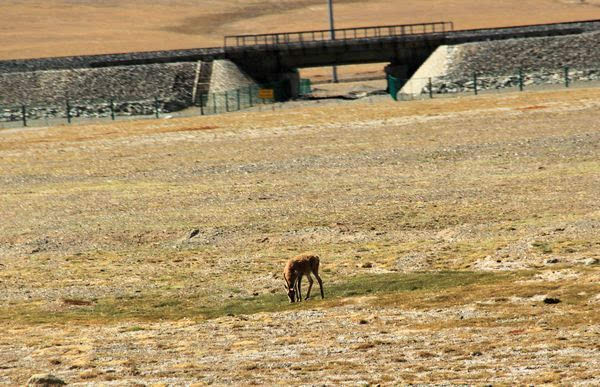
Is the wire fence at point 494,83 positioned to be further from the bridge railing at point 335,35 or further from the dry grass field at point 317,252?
the dry grass field at point 317,252

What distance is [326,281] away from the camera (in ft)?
105

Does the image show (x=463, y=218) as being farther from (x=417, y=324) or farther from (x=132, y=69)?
(x=132, y=69)

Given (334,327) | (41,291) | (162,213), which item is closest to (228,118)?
(162,213)

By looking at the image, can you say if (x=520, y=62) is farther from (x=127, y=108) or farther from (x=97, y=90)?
(x=97, y=90)

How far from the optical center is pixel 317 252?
35969mm

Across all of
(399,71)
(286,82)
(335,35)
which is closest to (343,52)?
(399,71)

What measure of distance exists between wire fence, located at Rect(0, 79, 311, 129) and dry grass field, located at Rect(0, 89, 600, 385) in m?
20.6

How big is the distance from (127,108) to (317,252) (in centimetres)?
6114

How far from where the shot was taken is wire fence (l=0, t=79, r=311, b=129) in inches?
3531

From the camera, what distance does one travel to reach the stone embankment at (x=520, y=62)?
91.8 metres

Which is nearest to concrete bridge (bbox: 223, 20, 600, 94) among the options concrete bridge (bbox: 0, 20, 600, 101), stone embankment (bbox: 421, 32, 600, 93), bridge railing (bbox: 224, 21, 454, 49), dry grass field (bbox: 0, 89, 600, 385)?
concrete bridge (bbox: 0, 20, 600, 101)

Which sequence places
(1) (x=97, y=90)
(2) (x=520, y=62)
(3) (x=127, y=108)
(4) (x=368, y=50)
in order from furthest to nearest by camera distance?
(4) (x=368, y=50) < (1) (x=97, y=90) < (2) (x=520, y=62) < (3) (x=127, y=108)

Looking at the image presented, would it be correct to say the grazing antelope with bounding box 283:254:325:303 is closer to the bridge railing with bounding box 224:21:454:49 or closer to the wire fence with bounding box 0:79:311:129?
the wire fence with bounding box 0:79:311:129

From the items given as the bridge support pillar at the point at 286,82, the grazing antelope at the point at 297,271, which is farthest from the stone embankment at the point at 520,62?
the grazing antelope at the point at 297,271
